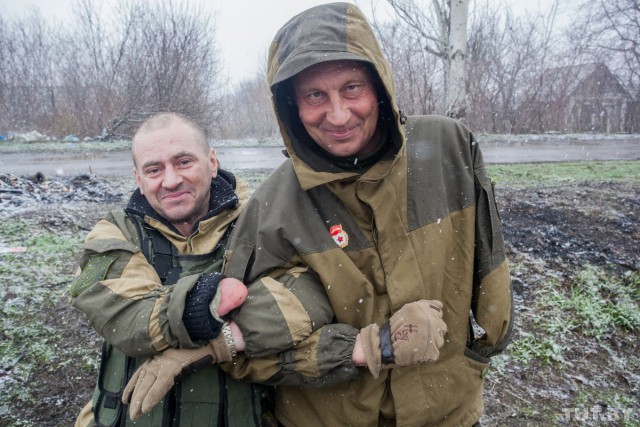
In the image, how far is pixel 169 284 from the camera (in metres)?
1.91

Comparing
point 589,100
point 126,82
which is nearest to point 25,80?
point 126,82

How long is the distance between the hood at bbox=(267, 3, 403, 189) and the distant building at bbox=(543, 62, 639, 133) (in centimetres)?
2338

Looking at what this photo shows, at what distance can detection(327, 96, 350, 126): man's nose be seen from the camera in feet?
5.74

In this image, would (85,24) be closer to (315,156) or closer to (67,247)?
(67,247)

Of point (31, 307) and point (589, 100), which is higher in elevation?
point (589, 100)

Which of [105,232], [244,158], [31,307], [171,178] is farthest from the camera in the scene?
[244,158]

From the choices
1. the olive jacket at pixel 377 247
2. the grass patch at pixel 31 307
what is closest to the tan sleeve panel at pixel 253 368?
the olive jacket at pixel 377 247

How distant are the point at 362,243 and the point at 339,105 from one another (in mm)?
559

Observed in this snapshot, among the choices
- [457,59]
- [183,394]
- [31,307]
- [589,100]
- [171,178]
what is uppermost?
[457,59]

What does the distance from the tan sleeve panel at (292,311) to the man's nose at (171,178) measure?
703 mm

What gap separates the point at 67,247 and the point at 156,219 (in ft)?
12.2

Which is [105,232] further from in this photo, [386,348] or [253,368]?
[386,348]

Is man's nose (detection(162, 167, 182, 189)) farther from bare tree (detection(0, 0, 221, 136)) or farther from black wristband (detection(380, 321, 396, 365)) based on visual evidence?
bare tree (detection(0, 0, 221, 136))

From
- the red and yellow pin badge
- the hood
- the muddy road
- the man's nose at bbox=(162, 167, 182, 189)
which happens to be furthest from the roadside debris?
the red and yellow pin badge
